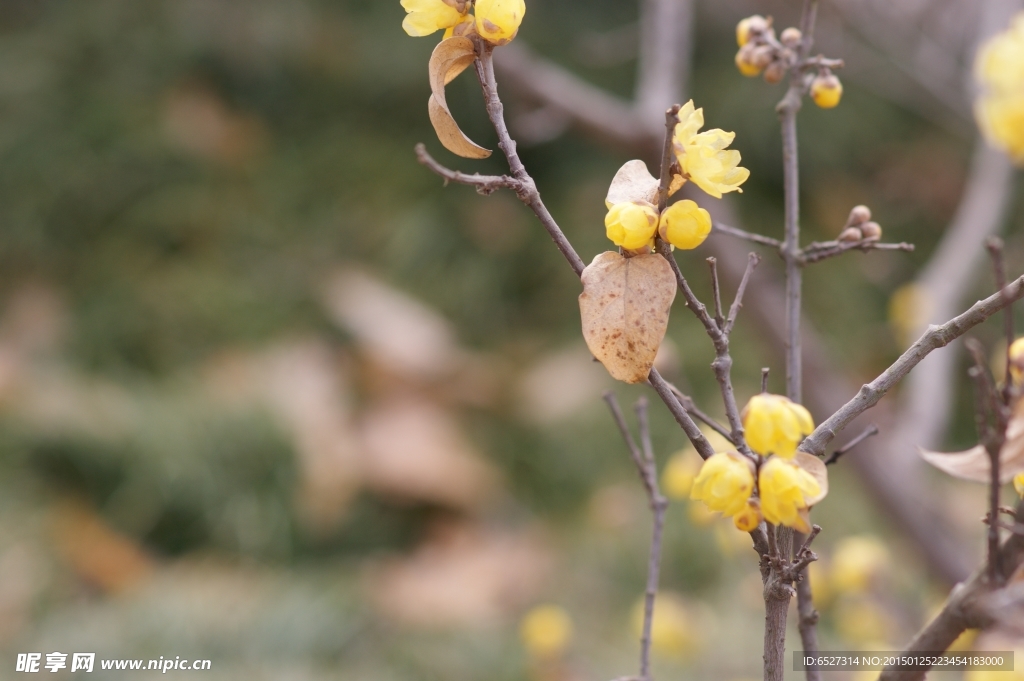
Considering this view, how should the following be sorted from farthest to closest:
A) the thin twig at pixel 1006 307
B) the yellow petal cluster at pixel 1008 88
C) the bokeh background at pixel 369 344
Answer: the bokeh background at pixel 369 344 → the yellow petal cluster at pixel 1008 88 → the thin twig at pixel 1006 307

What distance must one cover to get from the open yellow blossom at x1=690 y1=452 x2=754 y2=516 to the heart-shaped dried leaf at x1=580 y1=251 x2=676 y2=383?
35 mm

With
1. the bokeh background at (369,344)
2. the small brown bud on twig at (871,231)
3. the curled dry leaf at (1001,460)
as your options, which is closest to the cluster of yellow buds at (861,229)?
the small brown bud on twig at (871,231)

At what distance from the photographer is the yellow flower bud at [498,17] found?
0.26 metres

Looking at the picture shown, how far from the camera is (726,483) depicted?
0.23m

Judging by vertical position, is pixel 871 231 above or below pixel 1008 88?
below

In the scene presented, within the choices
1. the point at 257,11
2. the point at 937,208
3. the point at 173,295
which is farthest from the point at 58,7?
the point at 937,208

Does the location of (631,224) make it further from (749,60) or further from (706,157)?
(749,60)

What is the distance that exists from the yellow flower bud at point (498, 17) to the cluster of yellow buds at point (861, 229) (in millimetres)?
173

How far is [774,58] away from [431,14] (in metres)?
0.18

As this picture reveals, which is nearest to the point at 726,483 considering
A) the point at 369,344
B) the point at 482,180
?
the point at 482,180

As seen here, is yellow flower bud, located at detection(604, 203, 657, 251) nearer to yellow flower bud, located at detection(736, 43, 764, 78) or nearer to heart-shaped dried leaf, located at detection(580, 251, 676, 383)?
heart-shaped dried leaf, located at detection(580, 251, 676, 383)

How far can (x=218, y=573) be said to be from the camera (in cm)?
114

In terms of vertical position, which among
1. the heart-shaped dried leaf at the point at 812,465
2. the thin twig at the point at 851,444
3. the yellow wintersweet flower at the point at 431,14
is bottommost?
the heart-shaped dried leaf at the point at 812,465

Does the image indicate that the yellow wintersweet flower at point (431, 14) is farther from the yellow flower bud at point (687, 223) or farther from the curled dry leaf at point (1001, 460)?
the curled dry leaf at point (1001, 460)
